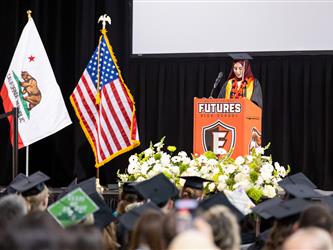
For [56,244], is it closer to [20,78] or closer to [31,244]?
[31,244]

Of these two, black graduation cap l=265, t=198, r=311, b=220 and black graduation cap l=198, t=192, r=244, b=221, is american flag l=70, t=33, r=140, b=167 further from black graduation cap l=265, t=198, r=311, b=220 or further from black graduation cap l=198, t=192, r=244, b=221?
black graduation cap l=265, t=198, r=311, b=220

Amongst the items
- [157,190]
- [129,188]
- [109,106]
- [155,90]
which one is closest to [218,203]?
[157,190]

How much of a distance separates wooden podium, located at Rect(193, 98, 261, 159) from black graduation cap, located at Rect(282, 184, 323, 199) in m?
1.84

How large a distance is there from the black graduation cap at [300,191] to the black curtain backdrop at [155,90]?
5395 mm

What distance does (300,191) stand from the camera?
477 centimetres

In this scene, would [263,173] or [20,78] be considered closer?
[263,173]

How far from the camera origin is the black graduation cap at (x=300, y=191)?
4.64 m

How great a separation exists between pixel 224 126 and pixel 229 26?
368cm

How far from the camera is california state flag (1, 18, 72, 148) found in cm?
942

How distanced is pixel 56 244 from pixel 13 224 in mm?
183

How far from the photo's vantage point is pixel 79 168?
1110 centimetres

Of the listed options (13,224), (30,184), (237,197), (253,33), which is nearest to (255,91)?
(253,33)

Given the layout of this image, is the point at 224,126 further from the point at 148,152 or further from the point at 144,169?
the point at 144,169

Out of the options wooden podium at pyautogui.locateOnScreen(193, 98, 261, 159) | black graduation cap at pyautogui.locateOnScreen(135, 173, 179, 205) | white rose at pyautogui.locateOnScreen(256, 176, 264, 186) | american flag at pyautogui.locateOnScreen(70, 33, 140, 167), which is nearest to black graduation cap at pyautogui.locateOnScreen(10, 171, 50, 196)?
black graduation cap at pyautogui.locateOnScreen(135, 173, 179, 205)
